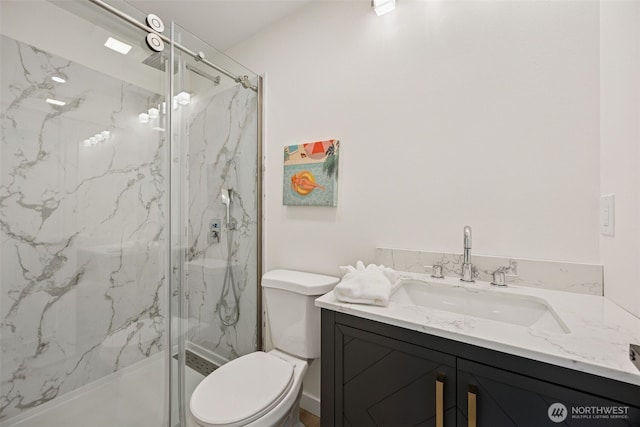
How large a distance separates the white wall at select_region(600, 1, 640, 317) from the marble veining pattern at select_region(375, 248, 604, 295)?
0.05 metres

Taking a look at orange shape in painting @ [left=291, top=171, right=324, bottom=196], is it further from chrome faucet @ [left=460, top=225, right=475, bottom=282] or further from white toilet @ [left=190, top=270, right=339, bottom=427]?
chrome faucet @ [left=460, top=225, right=475, bottom=282]

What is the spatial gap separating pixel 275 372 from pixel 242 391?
17 cm

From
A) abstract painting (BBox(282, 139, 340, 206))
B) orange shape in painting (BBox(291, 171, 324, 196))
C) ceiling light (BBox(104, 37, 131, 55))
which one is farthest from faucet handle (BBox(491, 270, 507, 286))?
ceiling light (BBox(104, 37, 131, 55))

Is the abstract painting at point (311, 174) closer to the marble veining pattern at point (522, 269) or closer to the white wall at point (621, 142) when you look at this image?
the marble veining pattern at point (522, 269)

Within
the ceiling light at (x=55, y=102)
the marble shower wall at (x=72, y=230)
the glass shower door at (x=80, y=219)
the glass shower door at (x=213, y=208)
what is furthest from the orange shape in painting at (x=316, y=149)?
the ceiling light at (x=55, y=102)

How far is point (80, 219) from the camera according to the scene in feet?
4.90

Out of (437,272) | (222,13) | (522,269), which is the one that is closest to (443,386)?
(437,272)

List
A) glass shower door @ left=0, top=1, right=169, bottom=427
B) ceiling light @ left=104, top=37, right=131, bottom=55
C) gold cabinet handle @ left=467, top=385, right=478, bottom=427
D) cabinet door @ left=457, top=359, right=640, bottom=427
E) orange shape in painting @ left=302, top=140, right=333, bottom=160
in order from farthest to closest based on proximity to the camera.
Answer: orange shape in painting @ left=302, top=140, right=333, bottom=160 < ceiling light @ left=104, top=37, right=131, bottom=55 < glass shower door @ left=0, top=1, right=169, bottom=427 < gold cabinet handle @ left=467, top=385, right=478, bottom=427 < cabinet door @ left=457, top=359, right=640, bottom=427

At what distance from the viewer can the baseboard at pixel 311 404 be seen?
61.3 inches

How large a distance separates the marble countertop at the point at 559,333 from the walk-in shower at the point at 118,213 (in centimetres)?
105

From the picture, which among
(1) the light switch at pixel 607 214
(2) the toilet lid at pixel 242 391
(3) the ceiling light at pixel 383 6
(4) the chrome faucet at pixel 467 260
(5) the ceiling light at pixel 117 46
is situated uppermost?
(3) the ceiling light at pixel 383 6

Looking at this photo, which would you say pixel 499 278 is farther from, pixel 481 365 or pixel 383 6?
pixel 383 6

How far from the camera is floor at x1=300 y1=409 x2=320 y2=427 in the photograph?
1487 mm

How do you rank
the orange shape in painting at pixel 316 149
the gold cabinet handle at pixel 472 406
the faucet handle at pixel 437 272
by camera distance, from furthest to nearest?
the orange shape in painting at pixel 316 149, the faucet handle at pixel 437 272, the gold cabinet handle at pixel 472 406
